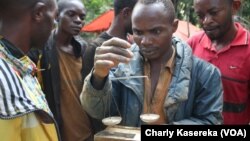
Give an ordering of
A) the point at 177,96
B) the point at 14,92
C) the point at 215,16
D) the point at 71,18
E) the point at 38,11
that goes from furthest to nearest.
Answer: the point at 71,18 < the point at 215,16 < the point at 177,96 < the point at 38,11 < the point at 14,92

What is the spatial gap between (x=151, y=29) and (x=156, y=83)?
295 mm

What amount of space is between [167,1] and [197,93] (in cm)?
55

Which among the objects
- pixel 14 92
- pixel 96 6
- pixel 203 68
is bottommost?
pixel 96 6

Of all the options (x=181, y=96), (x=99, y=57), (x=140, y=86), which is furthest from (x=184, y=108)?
(x=99, y=57)

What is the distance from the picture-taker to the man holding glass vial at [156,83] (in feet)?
5.69

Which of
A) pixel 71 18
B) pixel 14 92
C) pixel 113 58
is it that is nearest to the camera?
pixel 14 92

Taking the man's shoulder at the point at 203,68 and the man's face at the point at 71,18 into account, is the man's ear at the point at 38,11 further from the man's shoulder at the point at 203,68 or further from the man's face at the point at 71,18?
the man's face at the point at 71,18

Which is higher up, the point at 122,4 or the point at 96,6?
the point at 122,4

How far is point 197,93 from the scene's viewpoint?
70.9 inches

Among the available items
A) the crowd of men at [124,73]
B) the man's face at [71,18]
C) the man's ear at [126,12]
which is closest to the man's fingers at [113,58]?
the crowd of men at [124,73]

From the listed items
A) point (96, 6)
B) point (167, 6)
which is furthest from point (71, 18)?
point (96, 6)

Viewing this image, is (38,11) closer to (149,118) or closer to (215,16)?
(149,118)

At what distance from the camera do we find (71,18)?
3.31 meters

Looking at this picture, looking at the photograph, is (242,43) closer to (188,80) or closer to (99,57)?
(188,80)
